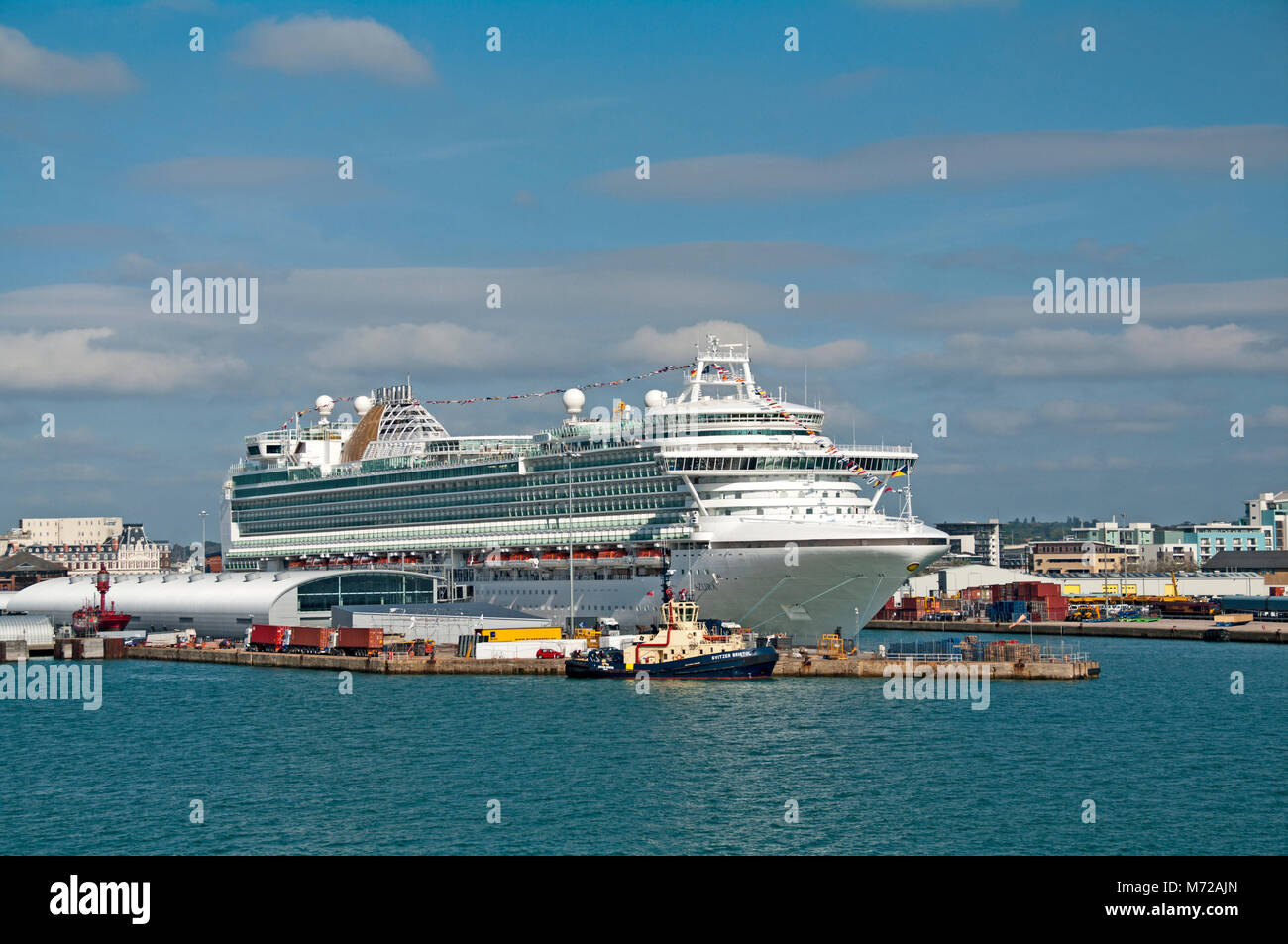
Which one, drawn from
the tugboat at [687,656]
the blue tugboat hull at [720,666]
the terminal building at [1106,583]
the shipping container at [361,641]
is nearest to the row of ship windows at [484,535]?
the tugboat at [687,656]

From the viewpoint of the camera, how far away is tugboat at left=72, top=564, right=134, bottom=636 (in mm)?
87312

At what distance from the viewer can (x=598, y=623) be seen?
70438 mm

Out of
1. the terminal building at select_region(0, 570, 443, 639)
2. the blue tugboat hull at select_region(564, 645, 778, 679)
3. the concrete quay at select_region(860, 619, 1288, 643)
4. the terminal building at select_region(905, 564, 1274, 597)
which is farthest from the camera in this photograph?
the terminal building at select_region(905, 564, 1274, 597)

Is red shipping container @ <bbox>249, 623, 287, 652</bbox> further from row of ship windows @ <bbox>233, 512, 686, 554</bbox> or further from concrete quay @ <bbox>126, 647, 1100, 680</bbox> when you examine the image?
row of ship windows @ <bbox>233, 512, 686, 554</bbox>

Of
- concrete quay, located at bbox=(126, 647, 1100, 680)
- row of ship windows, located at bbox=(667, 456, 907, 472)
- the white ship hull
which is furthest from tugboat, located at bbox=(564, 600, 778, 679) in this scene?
row of ship windows, located at bbox=(667, 456, 907, 472)

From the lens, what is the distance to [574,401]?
81.3 m

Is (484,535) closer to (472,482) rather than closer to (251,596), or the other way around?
(472,482)

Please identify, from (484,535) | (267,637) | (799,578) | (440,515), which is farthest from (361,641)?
(799,578)

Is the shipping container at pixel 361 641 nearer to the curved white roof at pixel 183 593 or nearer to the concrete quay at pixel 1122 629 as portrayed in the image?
the curved white roof at pixel 183 593

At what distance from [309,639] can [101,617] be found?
80.0 ft

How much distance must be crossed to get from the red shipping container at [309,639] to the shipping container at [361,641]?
1011 mm

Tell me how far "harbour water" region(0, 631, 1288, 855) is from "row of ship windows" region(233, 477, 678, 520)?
531 inches
